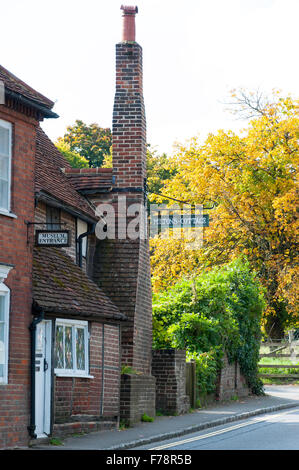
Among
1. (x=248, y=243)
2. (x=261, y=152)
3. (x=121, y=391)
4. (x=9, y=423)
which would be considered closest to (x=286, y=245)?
(x=248, y=243)

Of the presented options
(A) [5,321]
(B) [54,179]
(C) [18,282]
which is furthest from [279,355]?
(A) [5,321]

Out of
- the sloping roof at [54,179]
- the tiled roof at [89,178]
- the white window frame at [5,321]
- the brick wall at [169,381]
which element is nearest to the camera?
the white window frame at [5,321]

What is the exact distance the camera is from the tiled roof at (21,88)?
1505 cm

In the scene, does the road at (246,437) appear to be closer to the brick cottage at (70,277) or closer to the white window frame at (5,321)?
the brick cottage at (70,277)

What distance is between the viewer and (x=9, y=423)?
14.4 metres

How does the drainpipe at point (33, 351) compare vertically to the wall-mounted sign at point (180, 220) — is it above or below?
below

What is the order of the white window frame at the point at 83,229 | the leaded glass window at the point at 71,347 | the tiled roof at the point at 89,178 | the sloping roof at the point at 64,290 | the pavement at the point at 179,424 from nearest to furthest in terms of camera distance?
the pavement at the point at 179,424
the sloping roof at the point at 64,290
the leaded glass window at the point at 71,347
the white window frame at the point at 83,229
the tiled roof at the point at 89,178

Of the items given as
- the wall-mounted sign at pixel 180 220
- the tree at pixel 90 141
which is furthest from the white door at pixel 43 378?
the tree at pixel 90 141

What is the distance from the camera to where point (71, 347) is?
57.8 ft

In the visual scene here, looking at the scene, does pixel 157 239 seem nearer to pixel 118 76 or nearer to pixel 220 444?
pixel 118 76

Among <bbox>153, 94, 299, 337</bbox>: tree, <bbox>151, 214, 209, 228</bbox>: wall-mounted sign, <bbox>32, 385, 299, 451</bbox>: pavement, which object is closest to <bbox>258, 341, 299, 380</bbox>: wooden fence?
<bbox>153, 94, 299, 337</bbox>: tree

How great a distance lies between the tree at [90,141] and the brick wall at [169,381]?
136 ft

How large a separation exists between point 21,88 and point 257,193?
23.3 meters

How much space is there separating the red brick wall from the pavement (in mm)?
697
